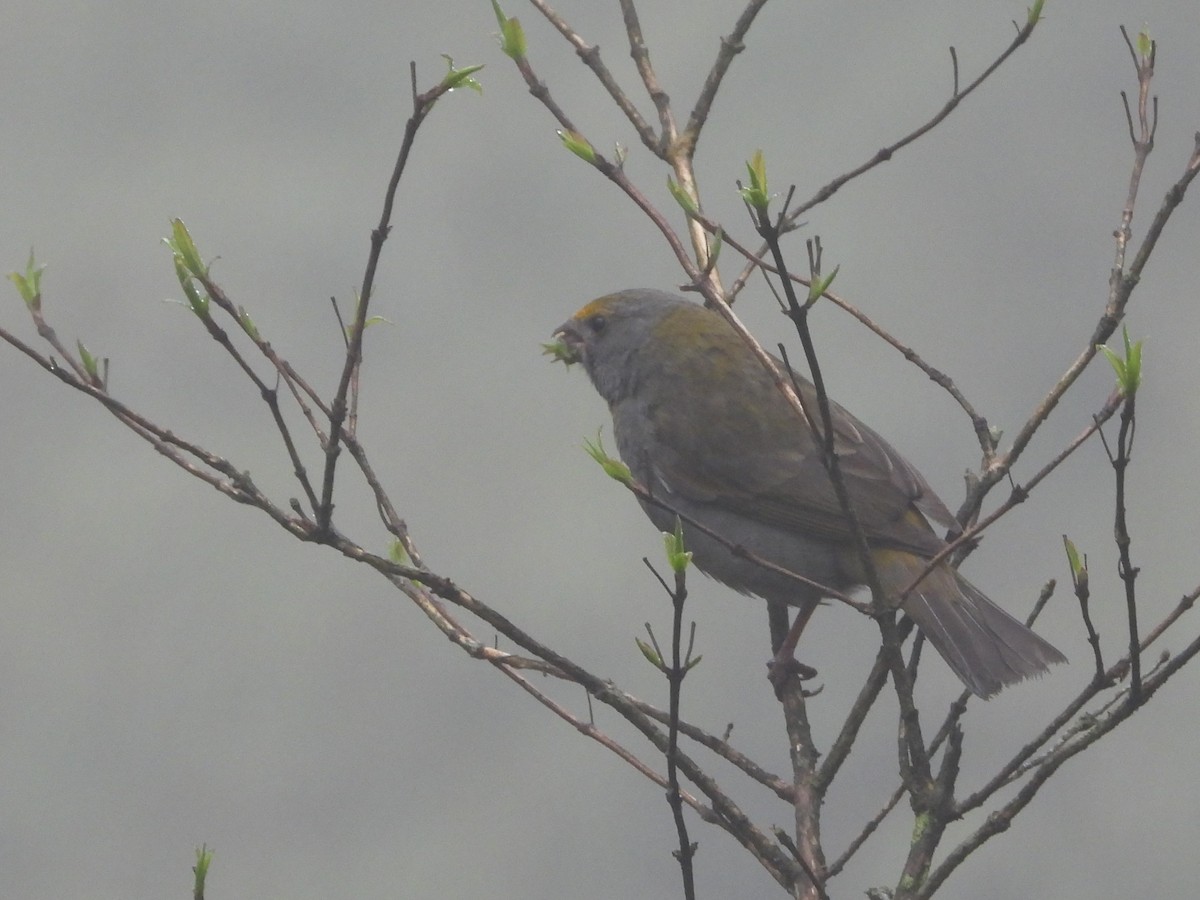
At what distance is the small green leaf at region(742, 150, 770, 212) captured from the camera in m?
1.98

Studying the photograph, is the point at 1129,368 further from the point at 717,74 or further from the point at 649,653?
the point at 717,74

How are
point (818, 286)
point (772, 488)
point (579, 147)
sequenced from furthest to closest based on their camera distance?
point (772, 488) < point (579, 147) < point (818, 286)

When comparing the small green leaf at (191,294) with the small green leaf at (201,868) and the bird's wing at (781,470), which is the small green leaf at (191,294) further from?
the bird's wing at (781,470)

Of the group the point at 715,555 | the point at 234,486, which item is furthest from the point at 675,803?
the point at 715,555

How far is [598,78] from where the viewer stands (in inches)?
159

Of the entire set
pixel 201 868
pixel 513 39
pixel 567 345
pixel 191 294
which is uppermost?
pixel 567 345

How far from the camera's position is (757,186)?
2.06 meters

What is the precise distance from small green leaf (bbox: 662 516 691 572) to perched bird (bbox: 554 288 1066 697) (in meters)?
1.37

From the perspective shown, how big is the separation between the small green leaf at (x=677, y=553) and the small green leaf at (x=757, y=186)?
0.48m

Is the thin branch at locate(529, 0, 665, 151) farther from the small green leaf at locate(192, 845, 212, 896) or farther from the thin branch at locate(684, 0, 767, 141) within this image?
the small green leaf at locate(192, 845, 212, 896)

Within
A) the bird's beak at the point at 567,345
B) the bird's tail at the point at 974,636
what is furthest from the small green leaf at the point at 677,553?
the bird's beak at the point at 567,345

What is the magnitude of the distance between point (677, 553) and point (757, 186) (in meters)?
0.56

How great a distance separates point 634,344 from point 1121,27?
1.98 metres

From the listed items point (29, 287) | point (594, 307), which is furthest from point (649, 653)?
point (594, 307)
